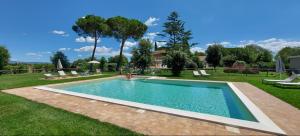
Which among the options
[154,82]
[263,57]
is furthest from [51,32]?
[263,57]

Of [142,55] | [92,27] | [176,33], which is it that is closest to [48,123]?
[142,55]

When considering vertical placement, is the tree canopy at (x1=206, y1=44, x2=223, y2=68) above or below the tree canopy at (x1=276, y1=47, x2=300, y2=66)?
below

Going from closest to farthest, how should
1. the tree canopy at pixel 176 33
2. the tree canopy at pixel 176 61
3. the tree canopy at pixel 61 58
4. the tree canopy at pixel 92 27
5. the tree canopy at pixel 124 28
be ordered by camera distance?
1. the tree canopy at pixel 176 61
2. the tree canopy at pixel 92 27
3. the tree canopy at pixel 124 28
4. the tree canopy at pixel 176 33
5. the tree canopy at pixel 61 58

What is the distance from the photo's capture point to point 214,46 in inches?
1109

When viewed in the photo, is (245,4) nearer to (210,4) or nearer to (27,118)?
(210,4)

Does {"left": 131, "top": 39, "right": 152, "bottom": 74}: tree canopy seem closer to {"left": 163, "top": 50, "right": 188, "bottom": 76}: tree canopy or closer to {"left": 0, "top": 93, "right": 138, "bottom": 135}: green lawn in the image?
{"left": 163, "top": 50, "right": 188, "bottom": 76}: tree canopy

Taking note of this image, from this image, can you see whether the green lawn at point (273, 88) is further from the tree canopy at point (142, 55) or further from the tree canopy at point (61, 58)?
the tree canopy at point (61, 58)

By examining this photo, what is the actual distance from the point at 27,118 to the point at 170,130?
11.4ft

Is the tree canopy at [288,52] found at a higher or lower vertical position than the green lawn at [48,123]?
higher

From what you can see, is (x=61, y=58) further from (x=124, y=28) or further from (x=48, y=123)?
(x=48, y=123)

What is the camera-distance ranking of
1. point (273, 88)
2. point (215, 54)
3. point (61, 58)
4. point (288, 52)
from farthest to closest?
point (288, 52), point (61, 58), point (215, 54), point (273, 88)

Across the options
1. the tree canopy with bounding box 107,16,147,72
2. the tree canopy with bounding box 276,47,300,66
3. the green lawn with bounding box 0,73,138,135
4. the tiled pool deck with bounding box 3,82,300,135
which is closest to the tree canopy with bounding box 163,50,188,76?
the tree canopy with bounding box 107,16,147,72

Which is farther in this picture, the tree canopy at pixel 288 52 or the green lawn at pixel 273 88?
the tree canopy at pixel 288 52

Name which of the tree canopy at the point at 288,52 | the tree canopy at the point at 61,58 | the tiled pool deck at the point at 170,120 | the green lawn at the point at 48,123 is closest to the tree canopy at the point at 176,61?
the tiled pool deck at the point at 170,120
